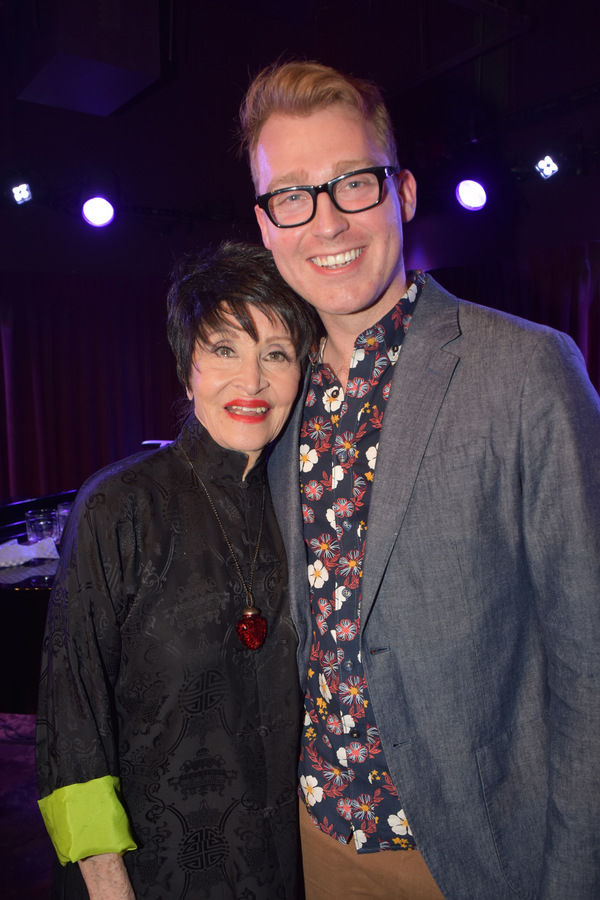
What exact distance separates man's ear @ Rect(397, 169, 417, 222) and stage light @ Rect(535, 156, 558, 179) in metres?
4.86

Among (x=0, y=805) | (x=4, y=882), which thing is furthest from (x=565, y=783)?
(x=0, y=805)

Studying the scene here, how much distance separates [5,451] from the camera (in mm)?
6938

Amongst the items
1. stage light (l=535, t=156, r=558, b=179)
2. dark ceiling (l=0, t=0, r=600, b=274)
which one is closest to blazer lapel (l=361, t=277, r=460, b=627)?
dark ceiling (l=0, t=0, r=600, b=274)

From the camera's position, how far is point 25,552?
3.39 metres

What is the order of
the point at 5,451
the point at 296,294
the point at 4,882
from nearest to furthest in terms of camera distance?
the point at 296,294
the point at 4,882
the point at 5,451

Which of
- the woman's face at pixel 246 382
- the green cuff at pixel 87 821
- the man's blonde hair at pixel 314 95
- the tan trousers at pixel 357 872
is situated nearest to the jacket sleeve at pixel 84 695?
the green cuff at pixel 87 821

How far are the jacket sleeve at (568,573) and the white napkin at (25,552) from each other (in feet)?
8.77

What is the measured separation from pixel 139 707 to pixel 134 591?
0.23 metres

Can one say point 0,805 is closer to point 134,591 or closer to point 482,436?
point 134,591

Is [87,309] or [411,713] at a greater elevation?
[87,309]

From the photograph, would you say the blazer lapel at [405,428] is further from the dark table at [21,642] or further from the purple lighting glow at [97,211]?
the purple lighting glow at [97,211]

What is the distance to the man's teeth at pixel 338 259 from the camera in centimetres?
144

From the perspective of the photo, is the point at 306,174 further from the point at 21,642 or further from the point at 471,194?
the point at 471,194

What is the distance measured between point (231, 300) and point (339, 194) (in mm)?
321
